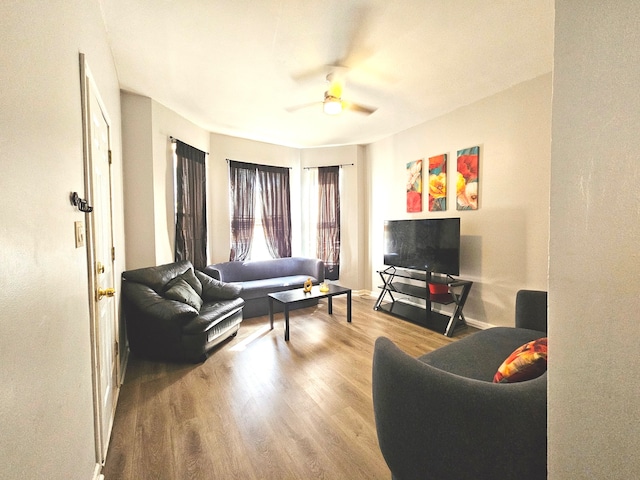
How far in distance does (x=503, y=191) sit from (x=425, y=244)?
3.52 ft

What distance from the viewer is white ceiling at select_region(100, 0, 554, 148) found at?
188 cm

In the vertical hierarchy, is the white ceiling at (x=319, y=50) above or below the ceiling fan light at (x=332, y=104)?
above

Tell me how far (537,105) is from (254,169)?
398 cm

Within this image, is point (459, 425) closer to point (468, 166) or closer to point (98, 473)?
point (98, 473)

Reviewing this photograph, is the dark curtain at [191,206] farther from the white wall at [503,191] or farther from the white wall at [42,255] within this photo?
the white wall at [503,191]

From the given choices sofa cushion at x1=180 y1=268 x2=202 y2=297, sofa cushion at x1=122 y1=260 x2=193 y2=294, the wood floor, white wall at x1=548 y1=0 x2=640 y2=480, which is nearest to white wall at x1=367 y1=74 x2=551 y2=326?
the wood floor

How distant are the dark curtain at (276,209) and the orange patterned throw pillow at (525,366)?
418cm

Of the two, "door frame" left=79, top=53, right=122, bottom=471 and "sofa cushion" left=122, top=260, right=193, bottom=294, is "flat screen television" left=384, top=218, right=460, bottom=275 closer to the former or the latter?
"sofa cushion" left=122, top=260, right=193, bottom=294

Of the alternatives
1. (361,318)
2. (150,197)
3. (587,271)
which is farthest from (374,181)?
(587,271)

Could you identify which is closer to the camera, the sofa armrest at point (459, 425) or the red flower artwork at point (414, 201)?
the sofa armrest at point (459, 425)

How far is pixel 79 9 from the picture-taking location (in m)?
1.31

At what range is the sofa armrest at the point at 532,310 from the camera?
2047 millimetres

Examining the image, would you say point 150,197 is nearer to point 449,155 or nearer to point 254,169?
point 254,169

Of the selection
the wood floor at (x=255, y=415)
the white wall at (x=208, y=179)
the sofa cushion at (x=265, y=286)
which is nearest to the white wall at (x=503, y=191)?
the wood floor at (x=255, y=415)
